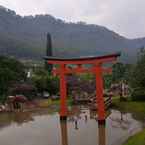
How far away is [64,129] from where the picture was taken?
60.0 feet

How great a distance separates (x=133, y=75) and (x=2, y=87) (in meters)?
12.9

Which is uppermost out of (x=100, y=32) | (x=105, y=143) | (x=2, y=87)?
(x=100, y=32)

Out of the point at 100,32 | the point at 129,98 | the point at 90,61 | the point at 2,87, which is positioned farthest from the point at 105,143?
the point at 100,32

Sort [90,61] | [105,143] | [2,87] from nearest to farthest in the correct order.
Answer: [105,143]
[90,61]
[2,87]

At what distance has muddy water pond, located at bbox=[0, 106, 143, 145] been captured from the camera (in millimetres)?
15047

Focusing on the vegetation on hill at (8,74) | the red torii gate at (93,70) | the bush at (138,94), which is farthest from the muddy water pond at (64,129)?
the vegetation on hill at (8,74)

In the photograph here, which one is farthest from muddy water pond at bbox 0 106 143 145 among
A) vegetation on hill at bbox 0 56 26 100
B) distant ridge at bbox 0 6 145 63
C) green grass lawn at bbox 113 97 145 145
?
distant ridge at bbox 0 6 145 63

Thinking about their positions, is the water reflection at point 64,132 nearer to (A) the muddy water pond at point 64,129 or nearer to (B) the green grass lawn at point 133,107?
(A) the muddy water pond at point 64,129

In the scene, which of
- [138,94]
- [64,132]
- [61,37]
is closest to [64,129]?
[64,132]

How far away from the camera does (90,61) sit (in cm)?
1961

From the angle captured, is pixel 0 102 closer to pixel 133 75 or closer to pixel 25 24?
pixel 133 75

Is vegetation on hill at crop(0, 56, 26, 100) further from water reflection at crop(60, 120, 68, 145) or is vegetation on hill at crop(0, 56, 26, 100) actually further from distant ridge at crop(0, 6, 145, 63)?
distant ridge at crop(0, 6, 145, 63)

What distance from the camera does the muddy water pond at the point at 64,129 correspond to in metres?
15.0

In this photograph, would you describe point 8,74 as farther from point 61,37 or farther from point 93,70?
point 61,37
